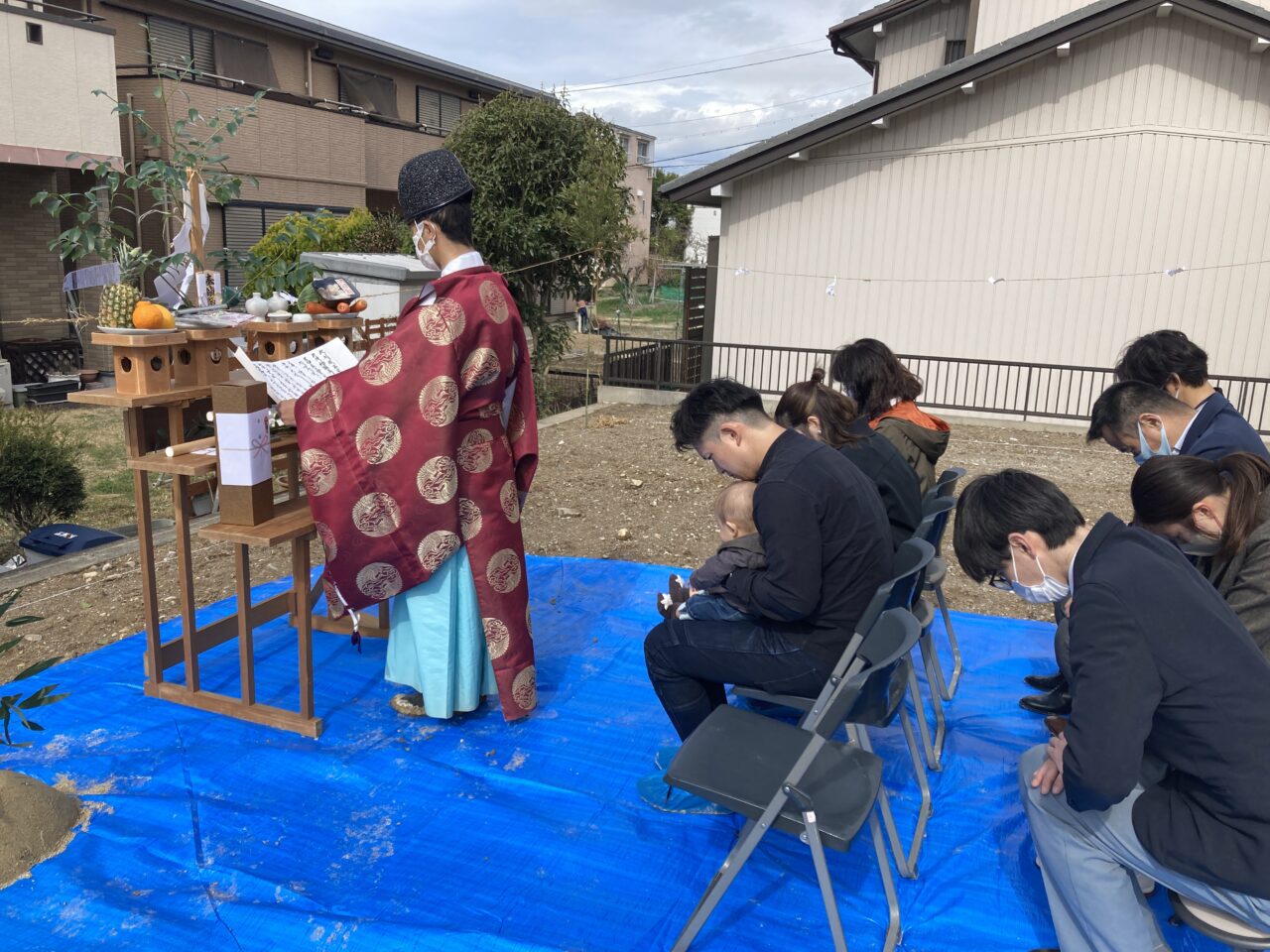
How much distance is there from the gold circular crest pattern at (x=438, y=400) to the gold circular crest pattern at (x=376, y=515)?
31 cm

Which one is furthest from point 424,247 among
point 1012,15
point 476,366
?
point 1012,15

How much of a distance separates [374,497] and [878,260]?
9248mm

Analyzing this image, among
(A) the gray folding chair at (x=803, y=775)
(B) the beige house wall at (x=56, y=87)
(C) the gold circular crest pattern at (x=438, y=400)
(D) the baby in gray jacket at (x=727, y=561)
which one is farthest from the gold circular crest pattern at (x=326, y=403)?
(B) the beige house wall at (x=56, y=87)

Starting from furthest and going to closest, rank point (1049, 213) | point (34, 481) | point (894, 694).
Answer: point (1049, 213)
point (34, 481)
point (894, 694)

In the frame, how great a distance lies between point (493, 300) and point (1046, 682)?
2.64 meters

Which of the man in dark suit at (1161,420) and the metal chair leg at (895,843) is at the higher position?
the man in dark suit at (1161,420)

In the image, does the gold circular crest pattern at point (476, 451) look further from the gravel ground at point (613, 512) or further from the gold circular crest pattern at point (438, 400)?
Result: the gravel ground at point (613, 512)

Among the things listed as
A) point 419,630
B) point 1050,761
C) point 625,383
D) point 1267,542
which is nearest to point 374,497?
point 419,630

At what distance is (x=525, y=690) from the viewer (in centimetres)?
340

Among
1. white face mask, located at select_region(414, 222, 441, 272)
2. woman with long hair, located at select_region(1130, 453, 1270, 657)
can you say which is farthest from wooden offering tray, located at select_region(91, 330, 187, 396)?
woman with long hair, located at select_region(1130, 453, 1270, 657)

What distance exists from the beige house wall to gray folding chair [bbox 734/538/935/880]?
38.0ft

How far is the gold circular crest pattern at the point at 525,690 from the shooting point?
3.37 meters

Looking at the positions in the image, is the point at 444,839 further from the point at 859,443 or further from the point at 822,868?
the point at 859,443

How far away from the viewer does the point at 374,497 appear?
3.10 metres
